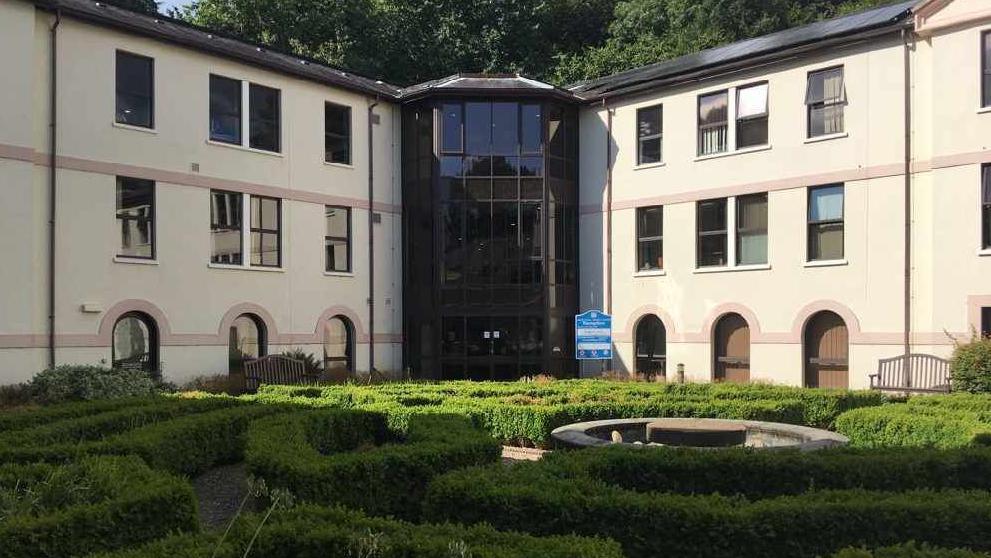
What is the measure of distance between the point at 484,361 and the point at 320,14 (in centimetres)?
1997

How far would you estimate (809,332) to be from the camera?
73.5ft

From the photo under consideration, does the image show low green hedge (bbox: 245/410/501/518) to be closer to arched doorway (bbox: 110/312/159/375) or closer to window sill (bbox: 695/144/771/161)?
arched doorway (bbox: 110/312/159/375)

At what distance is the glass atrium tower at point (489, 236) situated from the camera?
25.4m

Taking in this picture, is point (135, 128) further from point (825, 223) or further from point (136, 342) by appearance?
point (825, 223)

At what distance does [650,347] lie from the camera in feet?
83.8

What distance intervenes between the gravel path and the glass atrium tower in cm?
1335

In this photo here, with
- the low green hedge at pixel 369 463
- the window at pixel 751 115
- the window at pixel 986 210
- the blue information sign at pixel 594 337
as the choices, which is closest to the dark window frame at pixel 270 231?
the blue information sign at pixel 594 337

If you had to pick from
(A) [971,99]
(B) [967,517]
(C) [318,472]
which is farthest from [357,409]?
(A) [971,99]

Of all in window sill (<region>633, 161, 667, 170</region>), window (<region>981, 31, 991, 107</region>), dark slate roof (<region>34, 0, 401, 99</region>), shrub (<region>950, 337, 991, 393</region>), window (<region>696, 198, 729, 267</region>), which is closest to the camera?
→ shrub (<region>950, 337, 991, 393</region>)

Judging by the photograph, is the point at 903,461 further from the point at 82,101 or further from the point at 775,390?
the point at 82,101

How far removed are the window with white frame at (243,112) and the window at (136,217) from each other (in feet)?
8.14

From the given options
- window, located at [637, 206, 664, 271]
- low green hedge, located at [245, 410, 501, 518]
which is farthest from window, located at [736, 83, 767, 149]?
low green hedge, located at [245, 410, 501, 518]

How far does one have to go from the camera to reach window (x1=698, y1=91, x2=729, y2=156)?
2434 centimetres

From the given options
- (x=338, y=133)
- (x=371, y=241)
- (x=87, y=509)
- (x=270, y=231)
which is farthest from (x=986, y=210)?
(x=87, y=509)
